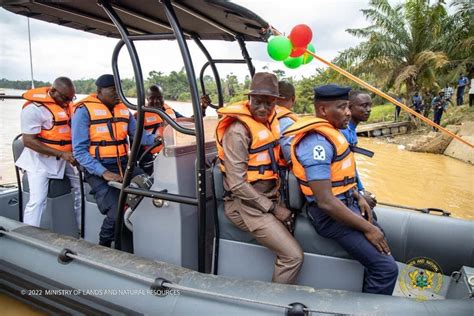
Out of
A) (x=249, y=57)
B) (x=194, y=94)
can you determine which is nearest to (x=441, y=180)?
(x=249, y=57)

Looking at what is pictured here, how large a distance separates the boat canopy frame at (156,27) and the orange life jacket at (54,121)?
562mm

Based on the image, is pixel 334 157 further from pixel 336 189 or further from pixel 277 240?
pixel 277 240

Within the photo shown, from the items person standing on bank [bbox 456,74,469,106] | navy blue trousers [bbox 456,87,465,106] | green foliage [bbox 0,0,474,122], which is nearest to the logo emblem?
green foliage [bbox 0,0,474,122]

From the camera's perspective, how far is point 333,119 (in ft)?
6.49

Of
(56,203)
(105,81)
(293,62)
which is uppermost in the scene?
(293,62)

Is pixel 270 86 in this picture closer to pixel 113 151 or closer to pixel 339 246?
pixel 339 246

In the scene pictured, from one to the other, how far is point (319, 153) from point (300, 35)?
121 cm

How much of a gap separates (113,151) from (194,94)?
100 cm

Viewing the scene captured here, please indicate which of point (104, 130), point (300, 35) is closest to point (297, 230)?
point (300, 35)

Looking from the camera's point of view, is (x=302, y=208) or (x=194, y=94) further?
(x=302, y=208)

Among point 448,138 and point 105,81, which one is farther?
point 448,138

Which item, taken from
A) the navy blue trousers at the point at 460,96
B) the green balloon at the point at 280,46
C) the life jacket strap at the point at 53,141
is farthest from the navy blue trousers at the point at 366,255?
the navy blue trousers at the point at 460,96

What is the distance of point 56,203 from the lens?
9.77 ft

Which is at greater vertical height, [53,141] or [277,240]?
[53,141]
